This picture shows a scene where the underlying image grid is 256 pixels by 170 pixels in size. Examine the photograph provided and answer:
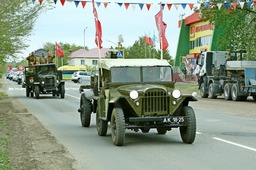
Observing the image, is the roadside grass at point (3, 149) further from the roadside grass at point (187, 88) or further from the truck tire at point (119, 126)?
the roadside grass at point (187, 88)

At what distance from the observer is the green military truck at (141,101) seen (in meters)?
12.1

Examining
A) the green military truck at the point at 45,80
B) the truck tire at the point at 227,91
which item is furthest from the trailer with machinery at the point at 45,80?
the truck tire at the point at 227,91

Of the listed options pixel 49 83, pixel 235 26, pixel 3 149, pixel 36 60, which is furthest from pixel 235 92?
pixel 3 149

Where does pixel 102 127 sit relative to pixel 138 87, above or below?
below

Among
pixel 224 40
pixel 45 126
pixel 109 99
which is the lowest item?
pixel 45 126

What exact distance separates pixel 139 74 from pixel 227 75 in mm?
21793

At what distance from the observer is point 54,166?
31.9 ft

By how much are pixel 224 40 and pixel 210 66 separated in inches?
99.2

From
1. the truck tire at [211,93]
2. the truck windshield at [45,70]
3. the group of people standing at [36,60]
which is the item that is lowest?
the truck tire at [211,93]

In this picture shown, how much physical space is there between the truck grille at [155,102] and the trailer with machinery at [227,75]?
1944 cm

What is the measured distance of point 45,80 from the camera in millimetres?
33875

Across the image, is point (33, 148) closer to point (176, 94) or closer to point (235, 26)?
point (176, 94)

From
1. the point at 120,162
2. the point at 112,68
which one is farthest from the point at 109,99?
the point at 120,162

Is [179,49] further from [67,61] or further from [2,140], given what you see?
[67,61]
